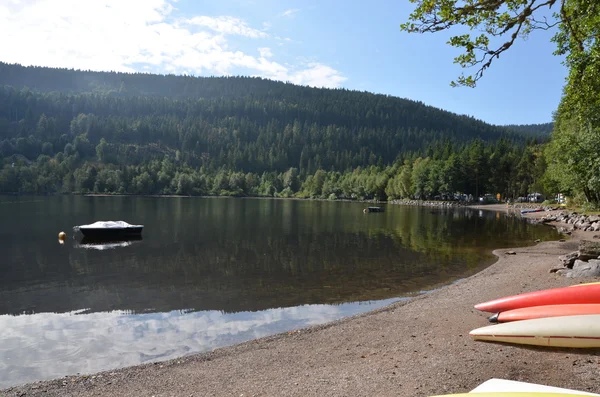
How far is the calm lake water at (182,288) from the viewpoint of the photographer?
1352cm

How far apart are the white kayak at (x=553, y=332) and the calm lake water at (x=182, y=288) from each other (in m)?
6.80

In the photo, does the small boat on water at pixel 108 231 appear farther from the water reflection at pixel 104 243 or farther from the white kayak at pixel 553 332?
the white kayak at pixel 553 332

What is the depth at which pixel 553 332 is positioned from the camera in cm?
949

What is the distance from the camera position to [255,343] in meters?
12.7

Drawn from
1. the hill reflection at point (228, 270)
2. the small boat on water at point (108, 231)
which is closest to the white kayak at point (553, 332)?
the hill reflection at point (228, 270)

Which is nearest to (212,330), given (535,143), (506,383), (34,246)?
(506,383)

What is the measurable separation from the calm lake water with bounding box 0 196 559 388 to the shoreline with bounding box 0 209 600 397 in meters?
1.90

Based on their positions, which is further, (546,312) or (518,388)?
(546,312)

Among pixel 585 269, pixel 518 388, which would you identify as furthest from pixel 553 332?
pixel 585 269

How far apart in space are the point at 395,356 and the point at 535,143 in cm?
13298

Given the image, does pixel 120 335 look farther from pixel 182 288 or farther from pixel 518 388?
pixel 518 388

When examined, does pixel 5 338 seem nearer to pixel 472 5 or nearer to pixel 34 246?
pixel 472 5

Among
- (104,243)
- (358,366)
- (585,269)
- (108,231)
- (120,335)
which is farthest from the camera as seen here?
(108,231)

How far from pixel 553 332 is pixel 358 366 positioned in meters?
4.42
